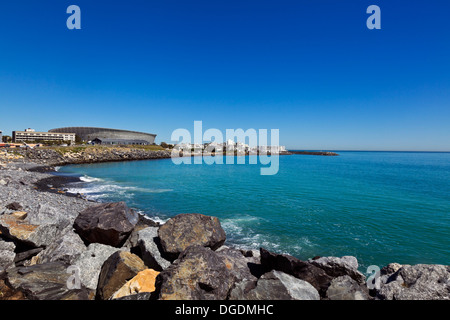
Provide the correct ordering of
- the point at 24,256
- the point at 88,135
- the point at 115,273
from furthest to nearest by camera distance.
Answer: the point at 88,135 → the point at 24,256 → the point at 115,273

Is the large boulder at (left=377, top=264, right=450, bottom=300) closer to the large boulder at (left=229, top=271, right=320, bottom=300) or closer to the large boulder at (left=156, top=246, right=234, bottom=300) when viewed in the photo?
the large boulder at (left=229, top=271, right=320, bottom=300)

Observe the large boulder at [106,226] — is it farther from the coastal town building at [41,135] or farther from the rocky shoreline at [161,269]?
the coastal town building at [41,135]

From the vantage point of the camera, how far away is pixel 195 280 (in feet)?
18.7

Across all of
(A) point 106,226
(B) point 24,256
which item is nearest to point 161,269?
(A) point 106,226

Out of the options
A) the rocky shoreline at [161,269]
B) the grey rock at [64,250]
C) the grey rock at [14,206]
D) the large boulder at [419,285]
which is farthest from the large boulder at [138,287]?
the grey rock at [14,206]

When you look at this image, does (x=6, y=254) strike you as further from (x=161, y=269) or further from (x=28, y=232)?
(x=161, y=269)

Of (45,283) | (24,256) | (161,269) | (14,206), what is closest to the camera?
(45,283)

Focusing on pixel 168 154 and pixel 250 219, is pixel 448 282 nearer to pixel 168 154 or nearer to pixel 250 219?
pixel 250 219

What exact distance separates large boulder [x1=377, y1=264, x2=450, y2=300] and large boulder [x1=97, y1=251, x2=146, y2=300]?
25.0 feet

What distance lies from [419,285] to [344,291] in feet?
7.67

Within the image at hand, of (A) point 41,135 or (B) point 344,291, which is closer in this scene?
(B) point 344,291

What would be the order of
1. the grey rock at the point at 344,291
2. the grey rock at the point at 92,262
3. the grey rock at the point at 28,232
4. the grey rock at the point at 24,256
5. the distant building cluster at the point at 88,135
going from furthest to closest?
the distant building cluster at the point at 88,135, the grey rock at the point at 28,232, the grey rock at the point at 24,256, the grey rock at the point at 92,262, the grey rock at the point at 344,291

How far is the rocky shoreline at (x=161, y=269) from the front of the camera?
5.82m

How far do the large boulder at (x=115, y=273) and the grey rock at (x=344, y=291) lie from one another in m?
5.94
